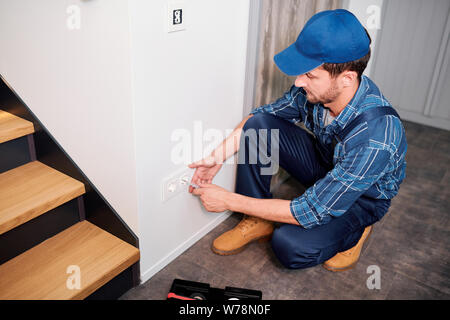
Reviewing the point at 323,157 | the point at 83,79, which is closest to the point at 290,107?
the point at 323,157

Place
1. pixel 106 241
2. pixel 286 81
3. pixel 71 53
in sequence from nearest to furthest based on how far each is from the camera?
pixel 71 53, pixel 106 241, pixel 286 81

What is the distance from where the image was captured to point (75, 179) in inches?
66.3

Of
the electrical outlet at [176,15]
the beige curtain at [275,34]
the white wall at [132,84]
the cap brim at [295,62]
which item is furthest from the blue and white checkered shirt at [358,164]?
the electrical outlet at [176,15]

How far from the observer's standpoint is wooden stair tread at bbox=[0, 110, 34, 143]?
1.61 m

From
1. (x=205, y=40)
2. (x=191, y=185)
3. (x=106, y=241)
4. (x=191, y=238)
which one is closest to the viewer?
(x=205, y=40)

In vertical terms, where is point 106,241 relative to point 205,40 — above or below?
below

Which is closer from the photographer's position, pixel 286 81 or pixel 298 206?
pixel 298 206

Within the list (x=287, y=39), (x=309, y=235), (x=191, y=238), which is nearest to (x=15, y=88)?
(x=191, y=238)

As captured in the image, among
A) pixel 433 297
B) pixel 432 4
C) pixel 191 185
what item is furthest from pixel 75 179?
pixel 432 4

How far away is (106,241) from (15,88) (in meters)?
0.73

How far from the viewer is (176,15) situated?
133 cm

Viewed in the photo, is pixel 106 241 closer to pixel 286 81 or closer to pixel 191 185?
pixel 191 185

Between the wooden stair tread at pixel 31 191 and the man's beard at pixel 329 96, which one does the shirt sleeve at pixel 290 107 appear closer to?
the man's beard at pixel 329 96

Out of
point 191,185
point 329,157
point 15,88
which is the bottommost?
point 191,185
